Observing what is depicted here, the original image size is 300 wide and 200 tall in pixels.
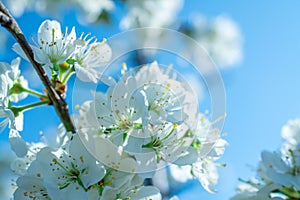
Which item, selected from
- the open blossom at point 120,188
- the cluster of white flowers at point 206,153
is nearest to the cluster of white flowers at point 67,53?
the open blossom at point 120,188

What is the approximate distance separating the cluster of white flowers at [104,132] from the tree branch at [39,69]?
3 cm

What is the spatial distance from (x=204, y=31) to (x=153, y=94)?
5.19m

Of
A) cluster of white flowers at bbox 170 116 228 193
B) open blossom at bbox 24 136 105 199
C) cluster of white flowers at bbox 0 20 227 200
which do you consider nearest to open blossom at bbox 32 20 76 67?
cluster of white flowers at bbox 0 20 227 200

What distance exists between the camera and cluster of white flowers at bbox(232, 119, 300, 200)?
5.82ft

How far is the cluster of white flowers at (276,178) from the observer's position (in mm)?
1772

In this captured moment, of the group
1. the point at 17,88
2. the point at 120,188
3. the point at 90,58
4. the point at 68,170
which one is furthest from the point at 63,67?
the point at 120,188

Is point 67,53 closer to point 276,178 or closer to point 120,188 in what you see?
point 120,188

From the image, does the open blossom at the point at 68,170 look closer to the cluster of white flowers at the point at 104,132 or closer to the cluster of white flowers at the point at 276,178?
the cluster of white flowers at the point at 104,132

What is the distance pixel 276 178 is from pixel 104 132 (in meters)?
0.73

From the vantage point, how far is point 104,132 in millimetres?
1579

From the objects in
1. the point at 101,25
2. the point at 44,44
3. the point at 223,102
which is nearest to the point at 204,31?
the point at 101,25

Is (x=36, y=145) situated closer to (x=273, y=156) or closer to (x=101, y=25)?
(x=273, y=156)

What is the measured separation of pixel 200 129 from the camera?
5.98ft

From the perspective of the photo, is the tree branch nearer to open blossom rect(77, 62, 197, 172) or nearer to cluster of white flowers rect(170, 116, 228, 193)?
open blossom rect(77, 62, 197, 172)
